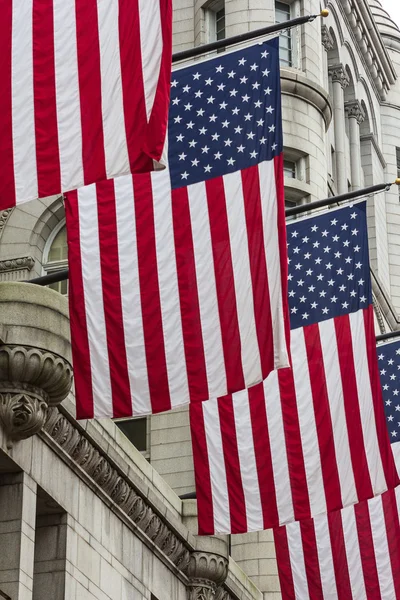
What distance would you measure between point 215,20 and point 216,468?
2202cm

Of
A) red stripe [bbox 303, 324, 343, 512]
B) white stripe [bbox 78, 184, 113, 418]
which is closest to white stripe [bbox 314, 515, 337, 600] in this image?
red stripe [bbox 303, 324, 343, 512]

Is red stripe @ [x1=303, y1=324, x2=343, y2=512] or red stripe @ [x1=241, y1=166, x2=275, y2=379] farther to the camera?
red stripe @ [x1=303, y1=324, x2=343, y2=512]

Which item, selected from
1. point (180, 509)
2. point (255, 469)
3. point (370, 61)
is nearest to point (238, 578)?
point (180, 509)

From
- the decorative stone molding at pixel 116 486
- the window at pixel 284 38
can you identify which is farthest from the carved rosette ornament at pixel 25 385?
the window at pixel 284 38

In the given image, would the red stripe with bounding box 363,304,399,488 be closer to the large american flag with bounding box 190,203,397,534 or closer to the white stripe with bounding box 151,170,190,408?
Result: the large american flag with bounding box 190,203,397,534

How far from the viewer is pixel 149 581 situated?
81.7 ft

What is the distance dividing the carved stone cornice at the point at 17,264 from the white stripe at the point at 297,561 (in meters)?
14.8

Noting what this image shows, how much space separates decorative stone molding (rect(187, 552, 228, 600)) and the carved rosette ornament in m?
7.34

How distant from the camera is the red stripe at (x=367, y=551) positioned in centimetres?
2669

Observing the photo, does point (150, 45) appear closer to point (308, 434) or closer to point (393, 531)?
point (308, 434)

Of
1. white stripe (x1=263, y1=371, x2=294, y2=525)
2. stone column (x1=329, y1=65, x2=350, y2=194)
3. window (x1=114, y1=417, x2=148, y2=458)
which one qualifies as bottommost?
white stripe (x1=263, y1=371, x2=294, y2=525)

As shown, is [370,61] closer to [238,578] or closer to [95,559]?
[238,578]

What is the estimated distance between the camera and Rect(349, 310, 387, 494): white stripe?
2498 cm

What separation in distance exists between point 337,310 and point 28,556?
8219 mm
